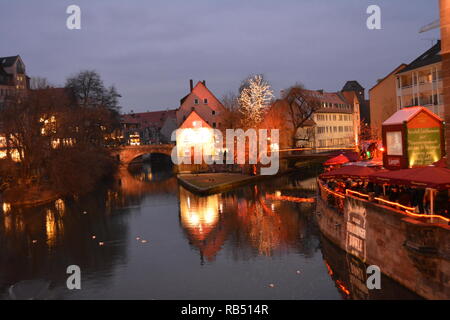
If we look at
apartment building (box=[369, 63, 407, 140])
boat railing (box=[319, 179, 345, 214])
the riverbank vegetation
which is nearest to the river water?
boat railing (box=[319, 179, 345, 214])

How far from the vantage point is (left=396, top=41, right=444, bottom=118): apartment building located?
128 feet

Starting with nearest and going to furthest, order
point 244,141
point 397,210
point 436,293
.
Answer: point 436,293 < point 397,210 < point 244,141

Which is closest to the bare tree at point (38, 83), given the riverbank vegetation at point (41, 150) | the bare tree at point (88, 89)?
the riverbank vegetation at point (41, 150)

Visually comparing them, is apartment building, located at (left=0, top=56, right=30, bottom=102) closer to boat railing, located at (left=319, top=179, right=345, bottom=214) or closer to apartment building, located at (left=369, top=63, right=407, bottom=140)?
apartment building, located at (left=369, top=63, right=407, bottom=140)

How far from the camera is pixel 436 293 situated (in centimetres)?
1385

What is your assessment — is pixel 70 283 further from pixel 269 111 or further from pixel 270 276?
pixel 269 111

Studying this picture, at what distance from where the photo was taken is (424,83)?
4103cm

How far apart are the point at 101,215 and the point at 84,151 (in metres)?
14.2

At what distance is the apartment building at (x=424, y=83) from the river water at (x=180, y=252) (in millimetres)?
13423

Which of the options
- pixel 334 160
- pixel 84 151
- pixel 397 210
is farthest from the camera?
pixel 84 151

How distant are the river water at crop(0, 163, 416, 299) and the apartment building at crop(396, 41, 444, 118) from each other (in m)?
13.4

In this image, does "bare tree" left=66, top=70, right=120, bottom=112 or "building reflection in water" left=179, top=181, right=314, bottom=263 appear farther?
"bare tree" left=66, top=70, right=120, bottom=112

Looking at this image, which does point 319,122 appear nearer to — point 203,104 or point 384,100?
point 203,104

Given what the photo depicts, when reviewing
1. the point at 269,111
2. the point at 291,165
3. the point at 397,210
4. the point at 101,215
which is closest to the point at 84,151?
the point at 101,215
